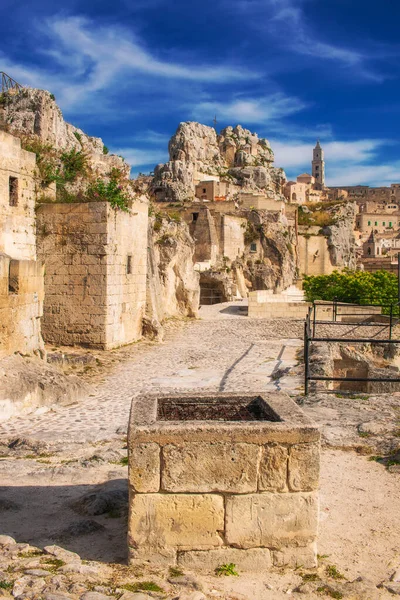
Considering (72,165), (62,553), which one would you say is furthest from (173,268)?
(62,553)

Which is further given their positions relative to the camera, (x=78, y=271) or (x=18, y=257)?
(x=78, y=271)

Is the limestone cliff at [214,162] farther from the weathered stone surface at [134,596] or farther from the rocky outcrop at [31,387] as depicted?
the weathered stone surface at [134,596]

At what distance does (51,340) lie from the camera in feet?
45.6

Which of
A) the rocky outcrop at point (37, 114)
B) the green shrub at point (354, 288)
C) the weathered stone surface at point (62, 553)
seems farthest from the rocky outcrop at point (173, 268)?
the weathered stone surface at point (62, 553)

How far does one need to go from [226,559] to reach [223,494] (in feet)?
1.35

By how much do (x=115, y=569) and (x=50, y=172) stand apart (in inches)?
462

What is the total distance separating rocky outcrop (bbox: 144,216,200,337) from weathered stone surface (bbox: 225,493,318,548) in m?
15.4

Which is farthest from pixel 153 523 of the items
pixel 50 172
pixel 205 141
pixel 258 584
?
pixel 205 141

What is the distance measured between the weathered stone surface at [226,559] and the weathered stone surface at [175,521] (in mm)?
58

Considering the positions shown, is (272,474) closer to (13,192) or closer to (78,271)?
(13,192)

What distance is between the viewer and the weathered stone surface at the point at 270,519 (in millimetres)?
3797

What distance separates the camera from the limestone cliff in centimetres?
5762

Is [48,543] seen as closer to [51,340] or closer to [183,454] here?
[183,454]

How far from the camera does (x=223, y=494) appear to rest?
382cm
